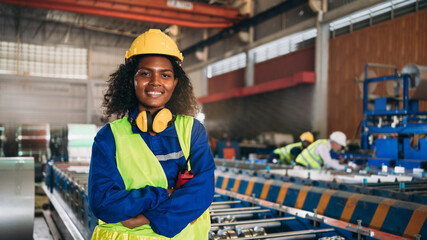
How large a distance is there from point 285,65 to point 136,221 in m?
13.5

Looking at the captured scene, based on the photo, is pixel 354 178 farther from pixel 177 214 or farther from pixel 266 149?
pixel 266 149

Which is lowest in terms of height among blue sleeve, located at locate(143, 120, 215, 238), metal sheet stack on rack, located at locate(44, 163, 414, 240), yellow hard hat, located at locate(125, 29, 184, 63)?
metal sheet stack on rack, located at locate(44, 163, 414, 240)

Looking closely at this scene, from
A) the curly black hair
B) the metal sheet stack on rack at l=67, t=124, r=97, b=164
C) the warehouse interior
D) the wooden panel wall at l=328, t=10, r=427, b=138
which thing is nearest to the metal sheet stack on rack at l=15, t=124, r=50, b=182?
the warehouse interior

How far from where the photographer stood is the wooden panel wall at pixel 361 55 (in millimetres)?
9680

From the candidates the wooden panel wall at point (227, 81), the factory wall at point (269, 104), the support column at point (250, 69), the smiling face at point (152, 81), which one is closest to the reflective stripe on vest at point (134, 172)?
the smiling face at point (152, 81)

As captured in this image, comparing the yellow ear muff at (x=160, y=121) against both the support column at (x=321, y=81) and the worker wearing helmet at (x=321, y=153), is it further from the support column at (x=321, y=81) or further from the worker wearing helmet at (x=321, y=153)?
the support column at (x=321, y=81)

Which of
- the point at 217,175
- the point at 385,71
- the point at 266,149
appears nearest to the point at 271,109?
the point at 266,149

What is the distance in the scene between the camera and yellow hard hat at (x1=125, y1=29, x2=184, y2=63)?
158cm

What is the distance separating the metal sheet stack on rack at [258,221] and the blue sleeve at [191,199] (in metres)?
1.14

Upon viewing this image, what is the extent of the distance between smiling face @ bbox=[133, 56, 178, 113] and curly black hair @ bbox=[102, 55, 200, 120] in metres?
0.06

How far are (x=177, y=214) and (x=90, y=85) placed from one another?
22.5 m

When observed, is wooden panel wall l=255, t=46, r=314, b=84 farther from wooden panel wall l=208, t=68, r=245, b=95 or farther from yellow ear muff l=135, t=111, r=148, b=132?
yellow ear muff l=135, t=111, r=148, b=132

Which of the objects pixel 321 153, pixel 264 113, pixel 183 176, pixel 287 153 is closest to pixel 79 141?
pixel 287 153

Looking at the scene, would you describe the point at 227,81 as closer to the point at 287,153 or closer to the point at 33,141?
the point at 33,141
